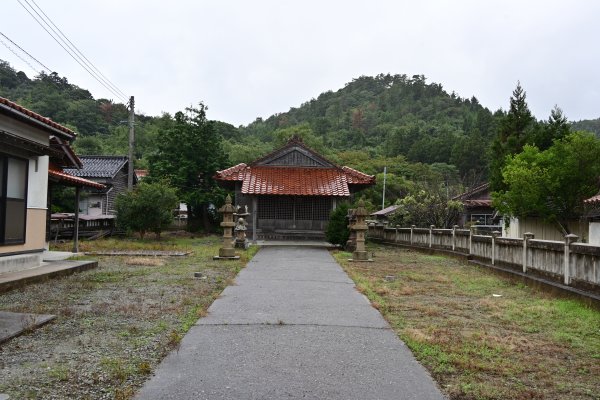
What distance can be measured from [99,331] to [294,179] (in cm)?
1933

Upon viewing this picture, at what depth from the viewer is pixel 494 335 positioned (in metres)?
6.03

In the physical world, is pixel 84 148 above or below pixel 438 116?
below

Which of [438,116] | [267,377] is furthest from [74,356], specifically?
[438,116]

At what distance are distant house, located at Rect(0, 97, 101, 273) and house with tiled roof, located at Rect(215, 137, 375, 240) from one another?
520 inches

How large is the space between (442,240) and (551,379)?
51.6 ft

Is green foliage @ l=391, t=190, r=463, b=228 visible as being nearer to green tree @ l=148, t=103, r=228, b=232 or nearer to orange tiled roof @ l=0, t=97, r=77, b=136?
green tree @ l=148, t=103, r=228, b=232

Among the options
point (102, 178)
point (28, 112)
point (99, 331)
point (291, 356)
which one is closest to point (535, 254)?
point (291, 356)

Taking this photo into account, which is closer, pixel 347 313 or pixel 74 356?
pixel 74 356

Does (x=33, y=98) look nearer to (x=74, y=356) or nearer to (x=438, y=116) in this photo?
(x=74, y=356)

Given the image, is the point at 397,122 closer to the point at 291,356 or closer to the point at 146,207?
the point at 146,207

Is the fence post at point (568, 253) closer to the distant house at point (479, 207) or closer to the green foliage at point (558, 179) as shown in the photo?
the green foliage at point (558, 179)

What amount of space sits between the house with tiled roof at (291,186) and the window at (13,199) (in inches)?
549

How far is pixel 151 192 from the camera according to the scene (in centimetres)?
2488

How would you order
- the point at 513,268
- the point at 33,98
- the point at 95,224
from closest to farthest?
the point at 513,268
the point at 95,224
the point at 33,98
